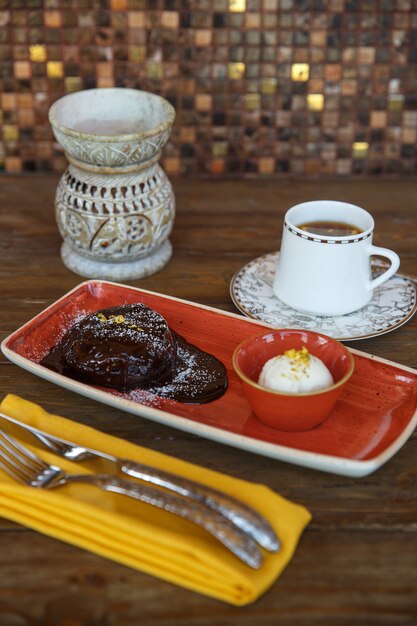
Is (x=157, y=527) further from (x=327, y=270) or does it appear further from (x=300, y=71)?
(x=300, y=71)

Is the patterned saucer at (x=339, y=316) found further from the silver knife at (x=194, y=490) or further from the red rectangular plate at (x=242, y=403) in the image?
the silver knife at (x=194, y=490)

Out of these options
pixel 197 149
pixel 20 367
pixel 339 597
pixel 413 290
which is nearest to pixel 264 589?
pixel 339 597

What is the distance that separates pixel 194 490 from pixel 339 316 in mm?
370

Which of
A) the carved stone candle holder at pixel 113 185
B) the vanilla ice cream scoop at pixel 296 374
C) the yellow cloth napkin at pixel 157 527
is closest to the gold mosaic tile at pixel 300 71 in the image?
the carved stone candle holder at pixel 113 185

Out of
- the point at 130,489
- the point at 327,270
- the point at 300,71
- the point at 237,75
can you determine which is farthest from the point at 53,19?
the point at 130,489

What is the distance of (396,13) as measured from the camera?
4.18 ft

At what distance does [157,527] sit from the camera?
0.62m

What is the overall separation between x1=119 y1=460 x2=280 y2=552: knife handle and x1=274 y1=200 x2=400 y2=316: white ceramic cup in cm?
34

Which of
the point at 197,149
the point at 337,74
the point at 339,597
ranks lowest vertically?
the point at 339,597

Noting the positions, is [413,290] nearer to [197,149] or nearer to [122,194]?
[122,194]

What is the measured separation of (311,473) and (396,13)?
34.3 inches

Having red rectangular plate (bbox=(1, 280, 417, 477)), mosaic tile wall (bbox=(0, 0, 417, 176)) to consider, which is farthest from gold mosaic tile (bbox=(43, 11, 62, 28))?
red rectangular plate (bbox=(1, 280, 417, 477))

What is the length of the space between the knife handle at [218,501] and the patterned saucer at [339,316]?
30cm

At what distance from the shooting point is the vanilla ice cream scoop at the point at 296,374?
720mm
